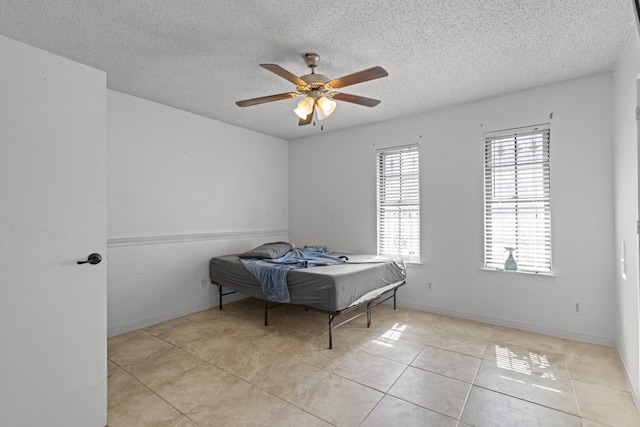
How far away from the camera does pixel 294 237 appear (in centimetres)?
547

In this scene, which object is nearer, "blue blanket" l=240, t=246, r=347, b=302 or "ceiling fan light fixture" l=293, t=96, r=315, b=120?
"ceiling fan light fixture" l=293, t=96, r=315, b=120

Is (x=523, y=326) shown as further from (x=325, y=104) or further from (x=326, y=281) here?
(x=325, y=104)

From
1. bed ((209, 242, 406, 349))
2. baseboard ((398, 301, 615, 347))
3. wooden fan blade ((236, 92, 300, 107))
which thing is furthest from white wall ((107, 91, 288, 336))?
baseboard ((398, 301, 615, 347))

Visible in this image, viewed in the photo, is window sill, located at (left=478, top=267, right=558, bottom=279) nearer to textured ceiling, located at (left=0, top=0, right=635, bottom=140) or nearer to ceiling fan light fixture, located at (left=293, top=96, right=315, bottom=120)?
textured ceiling, located at (left=0, top=0, right=635, bottom=140)

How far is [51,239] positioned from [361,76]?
2.22m

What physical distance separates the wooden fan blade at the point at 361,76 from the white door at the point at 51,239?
1.59 m

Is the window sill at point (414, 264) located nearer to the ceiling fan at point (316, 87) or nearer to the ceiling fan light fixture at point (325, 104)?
the ceiling fan at point (316, 87)

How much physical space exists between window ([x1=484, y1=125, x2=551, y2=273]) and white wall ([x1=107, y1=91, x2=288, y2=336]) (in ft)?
11.1

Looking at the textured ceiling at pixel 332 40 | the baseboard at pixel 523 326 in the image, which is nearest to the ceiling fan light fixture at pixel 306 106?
the textured ceiling at pixel 332 40

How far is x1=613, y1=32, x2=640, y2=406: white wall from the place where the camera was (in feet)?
6.89

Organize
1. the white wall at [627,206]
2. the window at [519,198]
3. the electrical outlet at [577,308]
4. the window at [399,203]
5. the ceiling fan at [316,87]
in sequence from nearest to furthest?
the white wall at [627,206]
the ceiling fan at [316,87]
the electrical outlet at [577,308]
the window at [519,198]
the window at [399,203]

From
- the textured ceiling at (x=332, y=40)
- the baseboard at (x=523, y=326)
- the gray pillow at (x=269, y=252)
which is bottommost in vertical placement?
the baseboard at (x=523, y=326)

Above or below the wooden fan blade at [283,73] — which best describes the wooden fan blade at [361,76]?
below

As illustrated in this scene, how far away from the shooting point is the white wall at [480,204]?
2.97m
